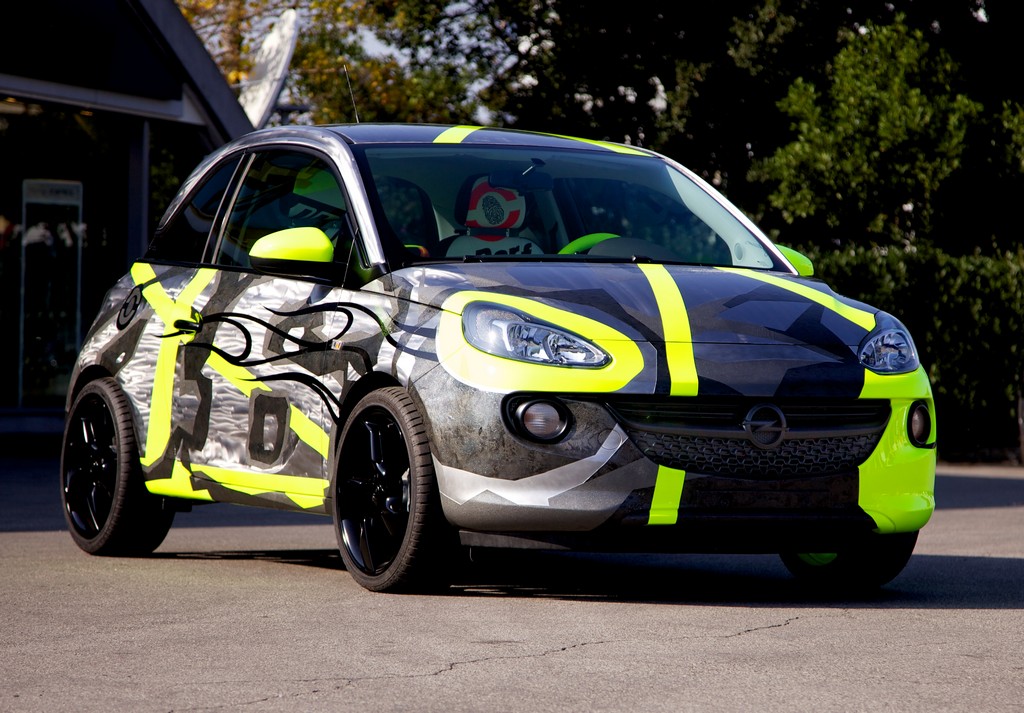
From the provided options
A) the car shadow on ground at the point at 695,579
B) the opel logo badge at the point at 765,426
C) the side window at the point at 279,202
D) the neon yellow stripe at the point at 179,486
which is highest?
the side window at the point at 279,202

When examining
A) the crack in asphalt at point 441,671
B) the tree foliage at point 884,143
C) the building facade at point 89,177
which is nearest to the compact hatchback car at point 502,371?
the crack in asphalt at point 441,671

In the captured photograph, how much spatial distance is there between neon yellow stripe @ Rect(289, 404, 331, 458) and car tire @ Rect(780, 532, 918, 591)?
69.5 inches

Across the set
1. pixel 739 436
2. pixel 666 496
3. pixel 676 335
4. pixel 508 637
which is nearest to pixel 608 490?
pixel 666 496

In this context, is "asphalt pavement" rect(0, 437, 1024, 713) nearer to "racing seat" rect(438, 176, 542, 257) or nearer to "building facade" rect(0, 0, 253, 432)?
"racing seat" rect(438, 176, 542, 257)

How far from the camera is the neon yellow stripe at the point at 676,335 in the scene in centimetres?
591

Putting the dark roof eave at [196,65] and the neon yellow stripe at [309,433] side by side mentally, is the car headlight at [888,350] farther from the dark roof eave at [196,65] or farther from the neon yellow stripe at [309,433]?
the dark roof eave at [196,65]

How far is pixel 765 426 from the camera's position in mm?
5996

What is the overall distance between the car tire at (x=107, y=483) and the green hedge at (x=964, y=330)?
1151 cm

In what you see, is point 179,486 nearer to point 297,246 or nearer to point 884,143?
point 297,246

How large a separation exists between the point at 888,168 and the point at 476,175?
14.9 metres

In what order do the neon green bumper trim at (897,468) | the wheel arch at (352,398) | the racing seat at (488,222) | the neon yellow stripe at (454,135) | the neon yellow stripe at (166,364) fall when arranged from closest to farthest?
the neon green bumper trim at (897,468), the wheel arch at (352,398), the racing seat at (488,222), the neon yellow stripe at (454,135), the neon yellow stripe at (166,364)

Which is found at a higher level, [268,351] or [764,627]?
[268,351]

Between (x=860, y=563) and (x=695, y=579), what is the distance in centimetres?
74

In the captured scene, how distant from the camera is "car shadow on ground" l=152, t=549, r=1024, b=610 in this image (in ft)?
21.5
